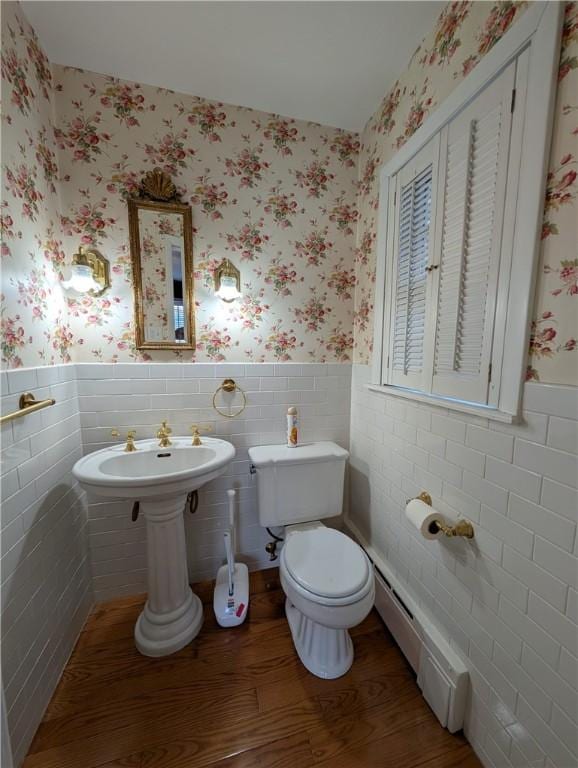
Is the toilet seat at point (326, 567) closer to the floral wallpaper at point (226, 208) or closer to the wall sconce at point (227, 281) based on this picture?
the floral wallpaper at point (226, 208)

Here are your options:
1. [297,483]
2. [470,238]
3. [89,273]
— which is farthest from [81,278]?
[470,238]

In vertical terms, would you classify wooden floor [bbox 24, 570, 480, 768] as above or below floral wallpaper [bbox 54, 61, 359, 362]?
below

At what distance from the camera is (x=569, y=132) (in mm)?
658

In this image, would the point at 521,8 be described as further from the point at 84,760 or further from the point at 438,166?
the point at 84,760

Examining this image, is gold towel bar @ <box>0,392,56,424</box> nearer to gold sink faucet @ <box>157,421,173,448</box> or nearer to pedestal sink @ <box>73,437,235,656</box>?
pedestal sink @ <box>73,437,235,656</box>

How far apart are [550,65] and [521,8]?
240 mm

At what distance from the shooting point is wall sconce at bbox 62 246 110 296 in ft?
3.93

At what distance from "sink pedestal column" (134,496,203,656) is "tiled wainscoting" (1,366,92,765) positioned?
31 cm

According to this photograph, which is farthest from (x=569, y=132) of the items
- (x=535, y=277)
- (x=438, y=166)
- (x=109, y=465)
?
(x=109, y=465)

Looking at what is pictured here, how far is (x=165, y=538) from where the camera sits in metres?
1.24

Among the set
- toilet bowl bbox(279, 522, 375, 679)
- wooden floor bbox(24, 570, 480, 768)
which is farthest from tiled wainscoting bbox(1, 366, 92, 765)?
toilet bowl bbox(279, 522, 375, 679)

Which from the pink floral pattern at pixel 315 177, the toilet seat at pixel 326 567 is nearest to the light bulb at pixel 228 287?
the pink floral pattern at pixel 315 177

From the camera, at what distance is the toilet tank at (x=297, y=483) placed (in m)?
1.42

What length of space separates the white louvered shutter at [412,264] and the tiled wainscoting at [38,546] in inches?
55.9
